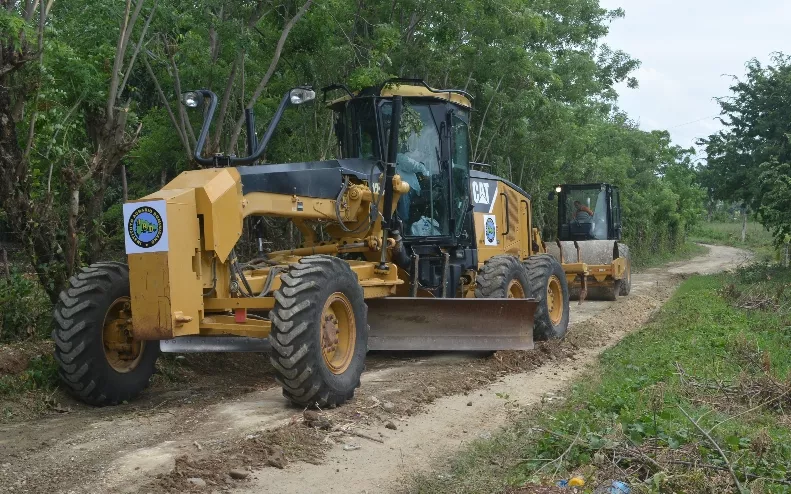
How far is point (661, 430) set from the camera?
6.14 metres

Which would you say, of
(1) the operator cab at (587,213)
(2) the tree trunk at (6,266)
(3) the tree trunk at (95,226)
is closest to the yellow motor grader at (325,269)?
(3) the tree trunk at (95,226)

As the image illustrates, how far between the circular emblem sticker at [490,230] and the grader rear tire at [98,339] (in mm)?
5609

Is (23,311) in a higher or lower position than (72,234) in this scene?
lower

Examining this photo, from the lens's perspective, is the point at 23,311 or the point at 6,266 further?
the point at 6,266

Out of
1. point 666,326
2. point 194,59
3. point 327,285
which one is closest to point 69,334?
point 327,285

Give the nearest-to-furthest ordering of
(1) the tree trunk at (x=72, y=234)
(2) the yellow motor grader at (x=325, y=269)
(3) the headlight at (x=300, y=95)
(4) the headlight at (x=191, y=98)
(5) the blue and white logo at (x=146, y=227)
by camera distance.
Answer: (5) the blue and white logo at (x=146, y=227) < (2) the yellow motor grader at (x=325, y=269) < (3) the headlight at (x=300, y=95) < (4) the headlight at (x=191, y=98) < (1) the tree trunk at (x=72, y=234)

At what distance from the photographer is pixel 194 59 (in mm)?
12859

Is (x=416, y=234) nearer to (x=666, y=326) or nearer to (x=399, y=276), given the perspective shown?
(x=399, y=276)

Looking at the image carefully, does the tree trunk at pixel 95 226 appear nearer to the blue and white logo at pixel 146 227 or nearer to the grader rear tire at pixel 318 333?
the blue and white logo at pixel 146 227

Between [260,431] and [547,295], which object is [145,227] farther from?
[547,295]

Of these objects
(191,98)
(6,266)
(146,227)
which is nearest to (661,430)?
(146,227)

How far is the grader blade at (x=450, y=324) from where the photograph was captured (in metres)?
9.60

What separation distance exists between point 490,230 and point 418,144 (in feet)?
7.51

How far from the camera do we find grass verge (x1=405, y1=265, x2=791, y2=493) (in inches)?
212
